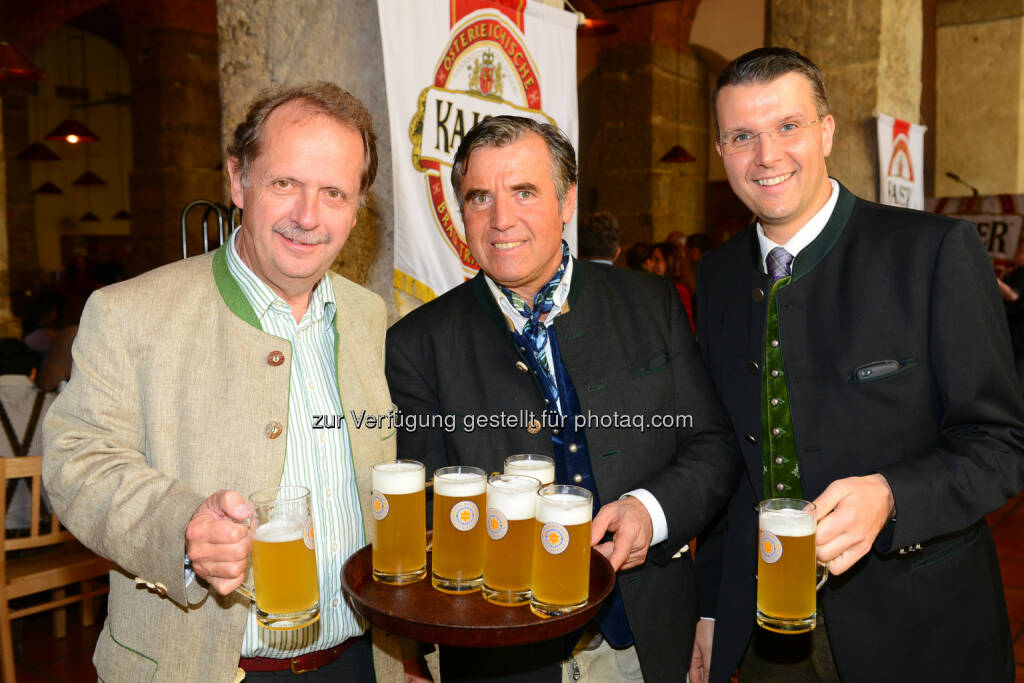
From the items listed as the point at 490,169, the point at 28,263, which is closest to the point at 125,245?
the point at 28,263

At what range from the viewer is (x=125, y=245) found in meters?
20.9

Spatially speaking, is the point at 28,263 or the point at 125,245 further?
the point at 125,245

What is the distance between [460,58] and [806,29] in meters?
3.37

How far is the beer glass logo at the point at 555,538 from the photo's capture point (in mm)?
1361

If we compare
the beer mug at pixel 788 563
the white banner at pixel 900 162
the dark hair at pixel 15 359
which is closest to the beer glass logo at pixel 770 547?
the beer mug at pixel 788 563

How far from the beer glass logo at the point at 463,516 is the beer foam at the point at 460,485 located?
0.7 inches

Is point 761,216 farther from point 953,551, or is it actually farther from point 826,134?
point 953,551

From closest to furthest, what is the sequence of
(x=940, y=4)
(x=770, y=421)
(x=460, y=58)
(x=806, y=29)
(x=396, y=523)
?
(x=396, y=523) → (x=770, y=421) → (x=460, y=58) → (x=806, y=29) → (x=940, y=4)

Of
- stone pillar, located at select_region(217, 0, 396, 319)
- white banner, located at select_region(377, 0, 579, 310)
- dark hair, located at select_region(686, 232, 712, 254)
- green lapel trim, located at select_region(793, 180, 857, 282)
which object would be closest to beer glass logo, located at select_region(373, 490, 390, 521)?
green lapel trim, located at select_region(793, 180, 857, 282)

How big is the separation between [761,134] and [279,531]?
4.62ft

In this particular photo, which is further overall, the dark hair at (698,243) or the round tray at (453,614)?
the dark hair at (698,243)

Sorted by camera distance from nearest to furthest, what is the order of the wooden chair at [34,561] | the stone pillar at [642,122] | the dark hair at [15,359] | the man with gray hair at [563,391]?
the man with gray hair at [563,391], the wooden chair at [34,561], the dark hair at [15,359], the stone pillar at [642,122]

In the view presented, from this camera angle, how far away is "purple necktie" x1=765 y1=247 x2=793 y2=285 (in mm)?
1958

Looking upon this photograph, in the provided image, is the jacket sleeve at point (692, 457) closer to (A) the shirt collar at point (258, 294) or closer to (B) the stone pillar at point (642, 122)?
(A) the shirt collar at point (258, 294)
